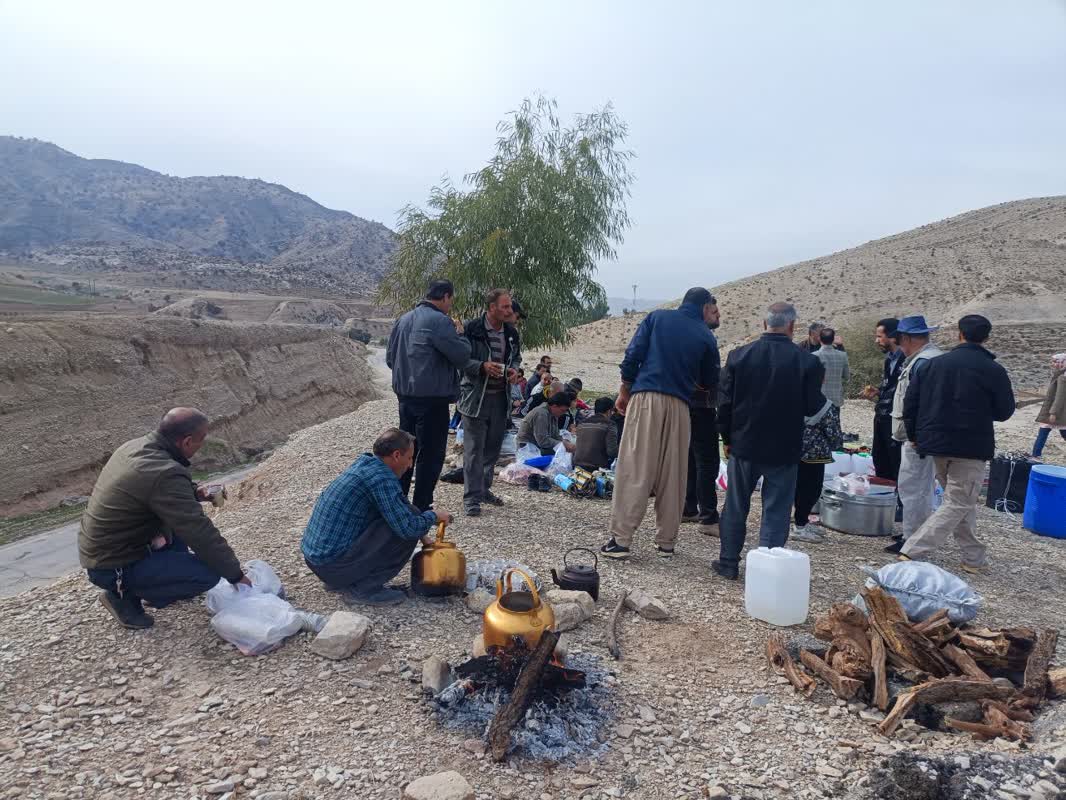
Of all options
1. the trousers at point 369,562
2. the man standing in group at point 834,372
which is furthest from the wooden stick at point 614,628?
the man standing in group at point 834,372

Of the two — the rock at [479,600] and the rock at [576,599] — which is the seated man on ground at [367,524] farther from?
the rock at [576,599]

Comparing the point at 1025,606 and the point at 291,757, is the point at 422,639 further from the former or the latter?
the point at 1025,606

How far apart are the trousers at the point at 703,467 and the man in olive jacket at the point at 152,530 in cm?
403

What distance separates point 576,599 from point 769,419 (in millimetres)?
1953

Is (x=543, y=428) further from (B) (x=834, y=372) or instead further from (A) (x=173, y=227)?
(A) (x=173, y=227)

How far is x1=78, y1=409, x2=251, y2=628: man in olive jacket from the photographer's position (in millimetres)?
4141

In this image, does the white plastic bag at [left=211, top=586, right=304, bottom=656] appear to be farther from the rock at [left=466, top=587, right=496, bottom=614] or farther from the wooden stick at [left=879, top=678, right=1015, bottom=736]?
the wooden stick at [left=879, top=678, right=1015, bottom=736]

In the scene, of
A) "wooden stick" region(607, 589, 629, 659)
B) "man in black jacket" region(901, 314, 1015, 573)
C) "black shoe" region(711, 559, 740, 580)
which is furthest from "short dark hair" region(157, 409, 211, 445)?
"man in black jacket" region(901, 314, 1015, 573)

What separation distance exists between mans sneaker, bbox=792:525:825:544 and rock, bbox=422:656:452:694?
13.8ft

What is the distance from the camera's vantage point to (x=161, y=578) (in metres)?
4.35

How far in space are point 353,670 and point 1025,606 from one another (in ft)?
16.2

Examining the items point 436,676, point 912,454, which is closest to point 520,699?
point 436,676

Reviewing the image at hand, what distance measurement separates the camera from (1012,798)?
2865 millimetres

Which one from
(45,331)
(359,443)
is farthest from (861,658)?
(45,331)
